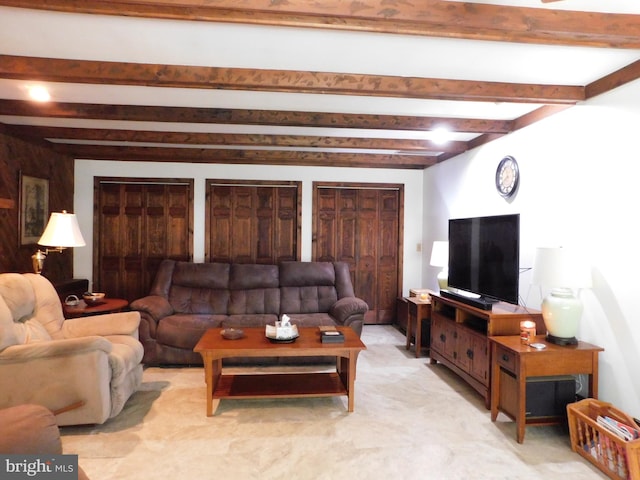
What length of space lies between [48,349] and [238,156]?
3.03m

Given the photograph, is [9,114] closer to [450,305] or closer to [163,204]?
[163,204]

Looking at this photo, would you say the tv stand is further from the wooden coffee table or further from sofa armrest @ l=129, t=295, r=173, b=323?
sofa armrest @ l=129, t=295, r=173, b=323

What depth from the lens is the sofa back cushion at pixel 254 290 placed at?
452 centimetres

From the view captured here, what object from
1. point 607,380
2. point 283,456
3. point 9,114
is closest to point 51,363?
point 283,456

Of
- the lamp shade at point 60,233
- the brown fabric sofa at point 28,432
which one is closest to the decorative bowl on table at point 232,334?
the lamp shade at point 60,233

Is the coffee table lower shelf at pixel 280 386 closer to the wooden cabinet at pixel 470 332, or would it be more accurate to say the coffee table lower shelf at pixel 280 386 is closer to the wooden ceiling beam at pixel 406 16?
the wooden cabinet at pixel 470 332

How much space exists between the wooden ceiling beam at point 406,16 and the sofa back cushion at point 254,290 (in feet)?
10.5

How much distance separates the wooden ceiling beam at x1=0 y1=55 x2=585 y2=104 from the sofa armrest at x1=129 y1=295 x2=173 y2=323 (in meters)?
2.22

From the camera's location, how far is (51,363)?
2482 mm

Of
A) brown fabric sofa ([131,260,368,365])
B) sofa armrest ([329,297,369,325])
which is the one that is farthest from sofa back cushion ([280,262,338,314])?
sofa armrest ([329,297,369,325])

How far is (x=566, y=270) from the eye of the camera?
2.54 metres

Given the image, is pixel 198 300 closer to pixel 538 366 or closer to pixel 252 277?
pixel 252 277

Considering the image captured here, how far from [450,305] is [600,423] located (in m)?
1.52

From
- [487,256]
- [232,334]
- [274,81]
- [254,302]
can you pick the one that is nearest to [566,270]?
[487,256]
